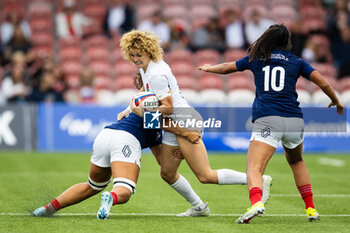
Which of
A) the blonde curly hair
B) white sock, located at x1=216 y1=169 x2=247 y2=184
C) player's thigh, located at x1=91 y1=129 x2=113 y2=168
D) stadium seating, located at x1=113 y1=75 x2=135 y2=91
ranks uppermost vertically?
the blonde curly hair

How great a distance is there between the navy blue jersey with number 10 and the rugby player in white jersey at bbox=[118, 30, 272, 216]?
742 mm

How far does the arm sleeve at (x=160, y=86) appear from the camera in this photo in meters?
6.79

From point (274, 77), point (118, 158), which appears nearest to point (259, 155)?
point (274, 77)

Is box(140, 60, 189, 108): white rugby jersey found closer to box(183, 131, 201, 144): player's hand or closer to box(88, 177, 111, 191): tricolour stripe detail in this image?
box(183, 131, 201, 144): player's hand

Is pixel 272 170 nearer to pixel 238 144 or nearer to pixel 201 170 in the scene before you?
pixel 238 144

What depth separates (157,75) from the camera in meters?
6.80

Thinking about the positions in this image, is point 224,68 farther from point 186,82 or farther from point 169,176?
point 186,82

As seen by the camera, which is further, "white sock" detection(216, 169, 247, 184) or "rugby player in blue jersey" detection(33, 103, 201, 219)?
"white sock" detection(216, 169, 247, 184)

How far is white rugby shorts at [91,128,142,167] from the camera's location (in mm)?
6773

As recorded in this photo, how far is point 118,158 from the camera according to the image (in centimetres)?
675

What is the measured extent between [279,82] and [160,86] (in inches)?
46.0

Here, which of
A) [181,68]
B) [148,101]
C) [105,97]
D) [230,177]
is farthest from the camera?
[181,68]

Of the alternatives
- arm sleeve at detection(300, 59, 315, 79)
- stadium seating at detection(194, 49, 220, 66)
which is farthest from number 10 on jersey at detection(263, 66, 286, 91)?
stadium seating at detection(194, 49, 220, 66)

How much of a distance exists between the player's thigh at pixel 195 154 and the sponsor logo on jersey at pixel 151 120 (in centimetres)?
27
